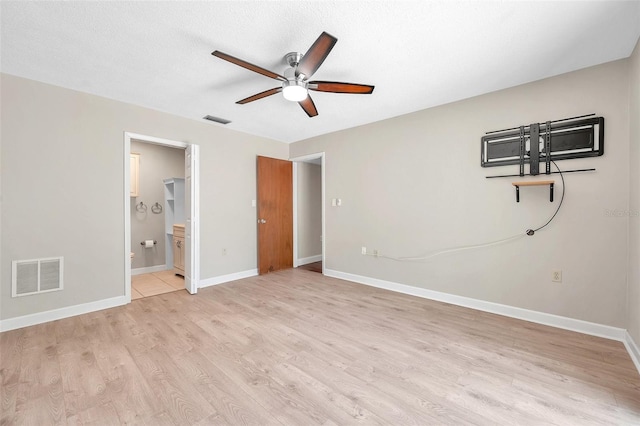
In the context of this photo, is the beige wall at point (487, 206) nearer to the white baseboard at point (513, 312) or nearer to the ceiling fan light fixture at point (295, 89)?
the white baseboard at point (513, 312)

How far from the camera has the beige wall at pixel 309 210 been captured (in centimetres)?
550

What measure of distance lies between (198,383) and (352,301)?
6.59 ft

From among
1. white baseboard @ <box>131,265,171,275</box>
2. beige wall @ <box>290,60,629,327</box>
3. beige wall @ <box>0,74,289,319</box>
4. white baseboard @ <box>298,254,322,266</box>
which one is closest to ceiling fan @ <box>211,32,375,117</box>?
beige wall @ <box>290,60,629,327</box>

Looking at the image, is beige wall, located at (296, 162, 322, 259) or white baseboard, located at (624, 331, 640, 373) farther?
beige wall, located at (296, 162, 322, 259)

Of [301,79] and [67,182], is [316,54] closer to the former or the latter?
[301,79]

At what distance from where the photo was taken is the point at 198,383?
179 centimetres

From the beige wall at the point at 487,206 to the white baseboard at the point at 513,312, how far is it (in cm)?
6

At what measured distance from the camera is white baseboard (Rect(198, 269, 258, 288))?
13.3 ft

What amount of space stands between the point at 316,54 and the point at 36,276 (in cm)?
353

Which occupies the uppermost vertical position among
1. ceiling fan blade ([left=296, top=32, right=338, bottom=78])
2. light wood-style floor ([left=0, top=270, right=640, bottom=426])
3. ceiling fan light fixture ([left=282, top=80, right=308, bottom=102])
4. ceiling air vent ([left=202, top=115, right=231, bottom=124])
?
ceiling air vent ([left=202, top=115, right=231, bottom=124])

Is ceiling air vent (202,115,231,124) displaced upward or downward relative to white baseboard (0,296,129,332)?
upward

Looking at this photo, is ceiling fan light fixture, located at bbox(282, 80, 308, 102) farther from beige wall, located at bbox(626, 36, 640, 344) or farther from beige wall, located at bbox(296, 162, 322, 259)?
beige wall, located at bbox(296, 162, 322, 259)

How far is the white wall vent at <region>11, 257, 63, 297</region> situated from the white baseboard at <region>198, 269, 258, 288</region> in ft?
5.17

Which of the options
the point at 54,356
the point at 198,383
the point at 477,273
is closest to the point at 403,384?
the point at 198,383
